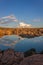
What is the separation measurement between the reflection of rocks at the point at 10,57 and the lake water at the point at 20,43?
8.3 inches

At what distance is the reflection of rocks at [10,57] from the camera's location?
3.73m

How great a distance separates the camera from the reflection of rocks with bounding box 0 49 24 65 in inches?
147

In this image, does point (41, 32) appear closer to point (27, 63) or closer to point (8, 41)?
point (8, 41)

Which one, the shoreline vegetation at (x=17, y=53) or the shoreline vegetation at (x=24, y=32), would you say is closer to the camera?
the shoreline vegetation at (x=17, y=53)

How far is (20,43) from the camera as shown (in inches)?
165

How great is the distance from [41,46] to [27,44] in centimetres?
44

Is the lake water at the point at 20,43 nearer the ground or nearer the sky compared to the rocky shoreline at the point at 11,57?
nearer the sky

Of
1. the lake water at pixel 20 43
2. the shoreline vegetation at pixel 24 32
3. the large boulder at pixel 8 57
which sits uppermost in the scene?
the shoreline vegetation at pixel 24 32

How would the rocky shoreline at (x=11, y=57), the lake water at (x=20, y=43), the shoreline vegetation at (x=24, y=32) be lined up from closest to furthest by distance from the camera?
the rocky shoreline at (x=11, y=57)
the lake water at (x=20, y=43)
the shoreline vegetation at (x=24, y=32)

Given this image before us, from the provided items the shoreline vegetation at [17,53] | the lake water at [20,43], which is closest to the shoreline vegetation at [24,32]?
the shoreline vegetation at [17,53]

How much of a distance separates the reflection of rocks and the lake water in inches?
8.3

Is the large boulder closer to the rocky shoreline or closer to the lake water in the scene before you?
the rocky shoreline

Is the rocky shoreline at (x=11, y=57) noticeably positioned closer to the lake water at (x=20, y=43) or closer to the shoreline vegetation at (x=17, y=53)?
the shoreline vegetation at (x=17, y=53)

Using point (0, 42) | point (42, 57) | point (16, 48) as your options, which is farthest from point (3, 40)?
point (42, 57)
